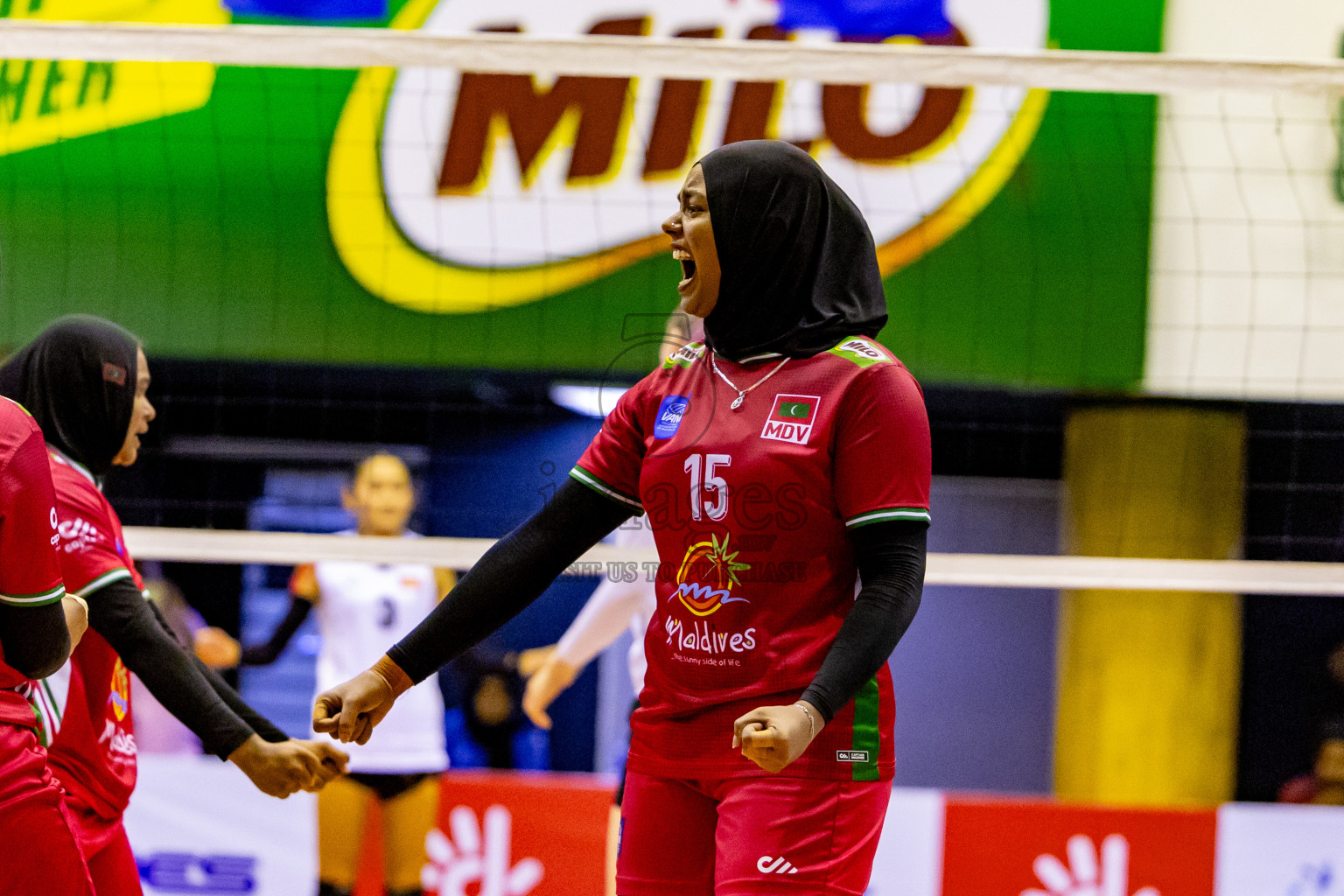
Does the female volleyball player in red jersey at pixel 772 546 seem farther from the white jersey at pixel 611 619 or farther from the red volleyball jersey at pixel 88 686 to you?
the white jersey at pixel 611 619

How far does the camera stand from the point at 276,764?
9.07 ft

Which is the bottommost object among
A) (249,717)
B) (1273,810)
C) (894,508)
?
(1273,810)

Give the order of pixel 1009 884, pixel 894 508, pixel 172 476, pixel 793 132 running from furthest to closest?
pixel 172 476 < pixel 793 132 < pixel 1009 884 < pixel 894 508

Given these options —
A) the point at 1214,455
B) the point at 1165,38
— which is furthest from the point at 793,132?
the point at 1214,455

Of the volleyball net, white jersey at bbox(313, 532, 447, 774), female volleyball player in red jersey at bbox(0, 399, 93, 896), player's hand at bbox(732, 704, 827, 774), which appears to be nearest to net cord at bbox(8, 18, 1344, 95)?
the volleyball net

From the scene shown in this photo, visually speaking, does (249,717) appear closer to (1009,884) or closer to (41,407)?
(41,407)

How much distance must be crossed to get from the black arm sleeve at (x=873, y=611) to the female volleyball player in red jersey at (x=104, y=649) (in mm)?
1289

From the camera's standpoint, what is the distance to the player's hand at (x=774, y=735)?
70.0 inches

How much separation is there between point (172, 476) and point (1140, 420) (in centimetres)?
437

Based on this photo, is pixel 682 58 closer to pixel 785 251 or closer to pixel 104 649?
pixel 785 251

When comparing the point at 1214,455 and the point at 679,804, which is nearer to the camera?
the point at 679,804

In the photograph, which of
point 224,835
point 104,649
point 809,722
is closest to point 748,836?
point 809,722

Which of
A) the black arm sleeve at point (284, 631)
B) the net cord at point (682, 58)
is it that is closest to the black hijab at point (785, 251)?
the net cord at point (682, 58)

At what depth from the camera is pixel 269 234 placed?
5758 mm
